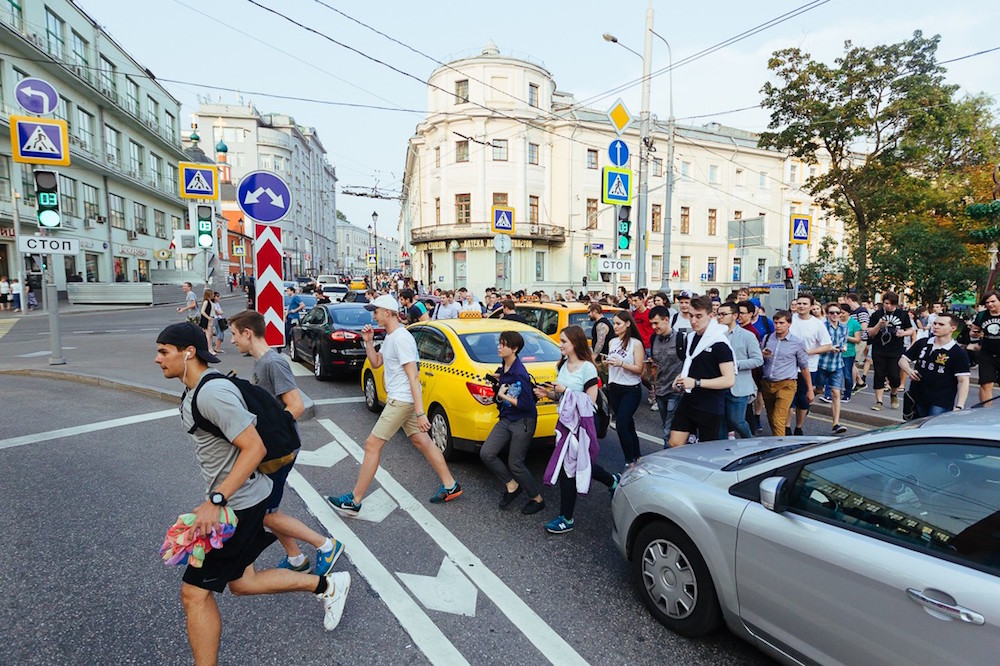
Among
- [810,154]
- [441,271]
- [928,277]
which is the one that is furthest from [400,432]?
[441,271]

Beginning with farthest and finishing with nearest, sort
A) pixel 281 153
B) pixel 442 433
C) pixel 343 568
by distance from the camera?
pixel 281 153, pixel 442 433, pixel 343 568

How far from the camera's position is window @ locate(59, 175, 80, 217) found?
29.4m

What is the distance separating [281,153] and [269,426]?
8130 centimetres

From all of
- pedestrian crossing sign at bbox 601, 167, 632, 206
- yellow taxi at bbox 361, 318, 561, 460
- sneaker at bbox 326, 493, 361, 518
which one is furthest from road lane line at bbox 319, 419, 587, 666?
pedestrian crossing sign at bbox 601, 167, 632, 206

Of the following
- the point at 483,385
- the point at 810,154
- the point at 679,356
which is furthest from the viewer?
the point at 810,154

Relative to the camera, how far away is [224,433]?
2416mm

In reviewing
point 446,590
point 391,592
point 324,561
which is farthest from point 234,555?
point 446,590

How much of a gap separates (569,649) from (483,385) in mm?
2786

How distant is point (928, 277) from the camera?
17500mm

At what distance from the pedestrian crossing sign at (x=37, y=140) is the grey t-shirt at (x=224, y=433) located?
34.5ft

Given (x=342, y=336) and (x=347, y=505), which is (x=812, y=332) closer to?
(x=347, y=505)

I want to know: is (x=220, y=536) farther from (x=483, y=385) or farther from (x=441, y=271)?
(x=441, y=271)

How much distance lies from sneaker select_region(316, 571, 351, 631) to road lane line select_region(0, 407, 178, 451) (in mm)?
5283

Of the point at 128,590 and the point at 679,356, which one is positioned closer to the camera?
the point at 128,590
